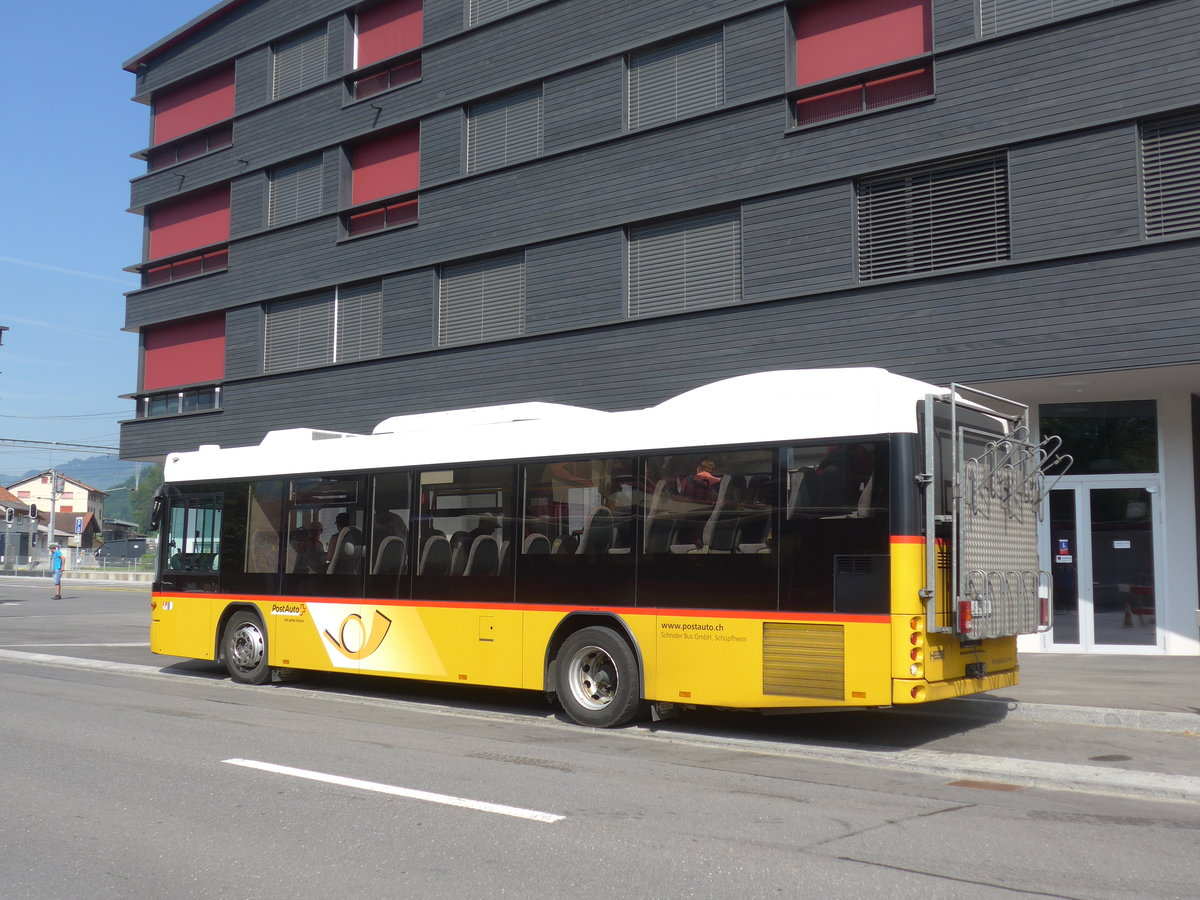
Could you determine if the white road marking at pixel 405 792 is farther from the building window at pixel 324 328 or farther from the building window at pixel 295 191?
the building window at pixel 295 191

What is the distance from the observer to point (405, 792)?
7133 mm

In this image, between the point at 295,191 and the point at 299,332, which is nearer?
the point at 299,332

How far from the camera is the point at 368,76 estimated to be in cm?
2523

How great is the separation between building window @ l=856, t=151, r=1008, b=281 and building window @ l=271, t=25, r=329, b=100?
1472 centimetres

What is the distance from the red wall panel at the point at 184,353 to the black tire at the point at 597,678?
1940 cm

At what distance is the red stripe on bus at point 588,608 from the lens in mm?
8945

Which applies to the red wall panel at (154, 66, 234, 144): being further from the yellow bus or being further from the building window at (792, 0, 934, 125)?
the yellow bus

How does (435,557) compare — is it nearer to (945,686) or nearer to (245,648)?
(245,648)

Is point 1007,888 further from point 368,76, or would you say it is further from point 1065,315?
point 368,76

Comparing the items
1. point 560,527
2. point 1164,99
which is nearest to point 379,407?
point 560,527

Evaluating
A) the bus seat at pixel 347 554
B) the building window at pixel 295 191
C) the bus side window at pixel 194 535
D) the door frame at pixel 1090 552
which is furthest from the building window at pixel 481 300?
the door frame at pixel 1090 552

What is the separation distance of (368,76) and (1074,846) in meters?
23.2

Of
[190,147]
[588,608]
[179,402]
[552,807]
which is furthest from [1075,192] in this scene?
[190,147]

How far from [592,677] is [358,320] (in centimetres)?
1590
